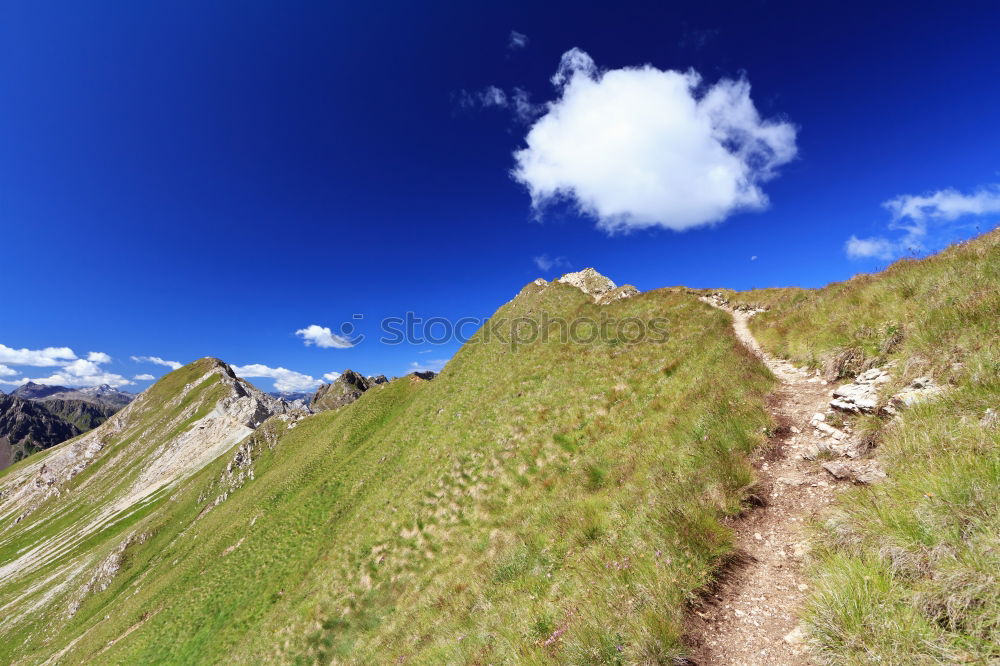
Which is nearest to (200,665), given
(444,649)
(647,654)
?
(444,649)

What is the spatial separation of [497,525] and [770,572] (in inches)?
441

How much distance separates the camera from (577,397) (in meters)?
21.7

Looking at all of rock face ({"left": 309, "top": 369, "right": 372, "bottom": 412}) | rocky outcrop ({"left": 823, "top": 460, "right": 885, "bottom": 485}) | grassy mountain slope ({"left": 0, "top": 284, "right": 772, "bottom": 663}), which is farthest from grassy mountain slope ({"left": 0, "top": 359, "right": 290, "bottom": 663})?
rocky outcrop ({"left": 823, "top": 460, "right": 885, "bottom": 485})

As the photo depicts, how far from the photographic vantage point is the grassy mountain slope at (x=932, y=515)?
390 centimetres

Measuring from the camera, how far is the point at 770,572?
663cm

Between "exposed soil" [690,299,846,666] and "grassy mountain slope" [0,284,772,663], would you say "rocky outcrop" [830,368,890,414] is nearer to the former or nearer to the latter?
"exposed soil" [690,299,846,666]

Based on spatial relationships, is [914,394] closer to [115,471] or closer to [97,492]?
[97,492]

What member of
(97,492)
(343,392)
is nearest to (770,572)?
(343,392)

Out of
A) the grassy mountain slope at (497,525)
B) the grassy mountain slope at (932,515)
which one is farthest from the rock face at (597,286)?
the grassy mountain slope at (932,515)

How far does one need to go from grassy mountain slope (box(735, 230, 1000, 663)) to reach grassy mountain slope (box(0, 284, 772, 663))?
2308 millimetres

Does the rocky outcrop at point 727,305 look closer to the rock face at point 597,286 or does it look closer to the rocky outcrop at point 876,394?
the rock face at point 597,286

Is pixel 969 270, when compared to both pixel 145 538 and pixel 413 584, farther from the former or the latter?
pixel 145 538

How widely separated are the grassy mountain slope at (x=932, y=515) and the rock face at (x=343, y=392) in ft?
268

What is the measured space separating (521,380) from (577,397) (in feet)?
22.5
